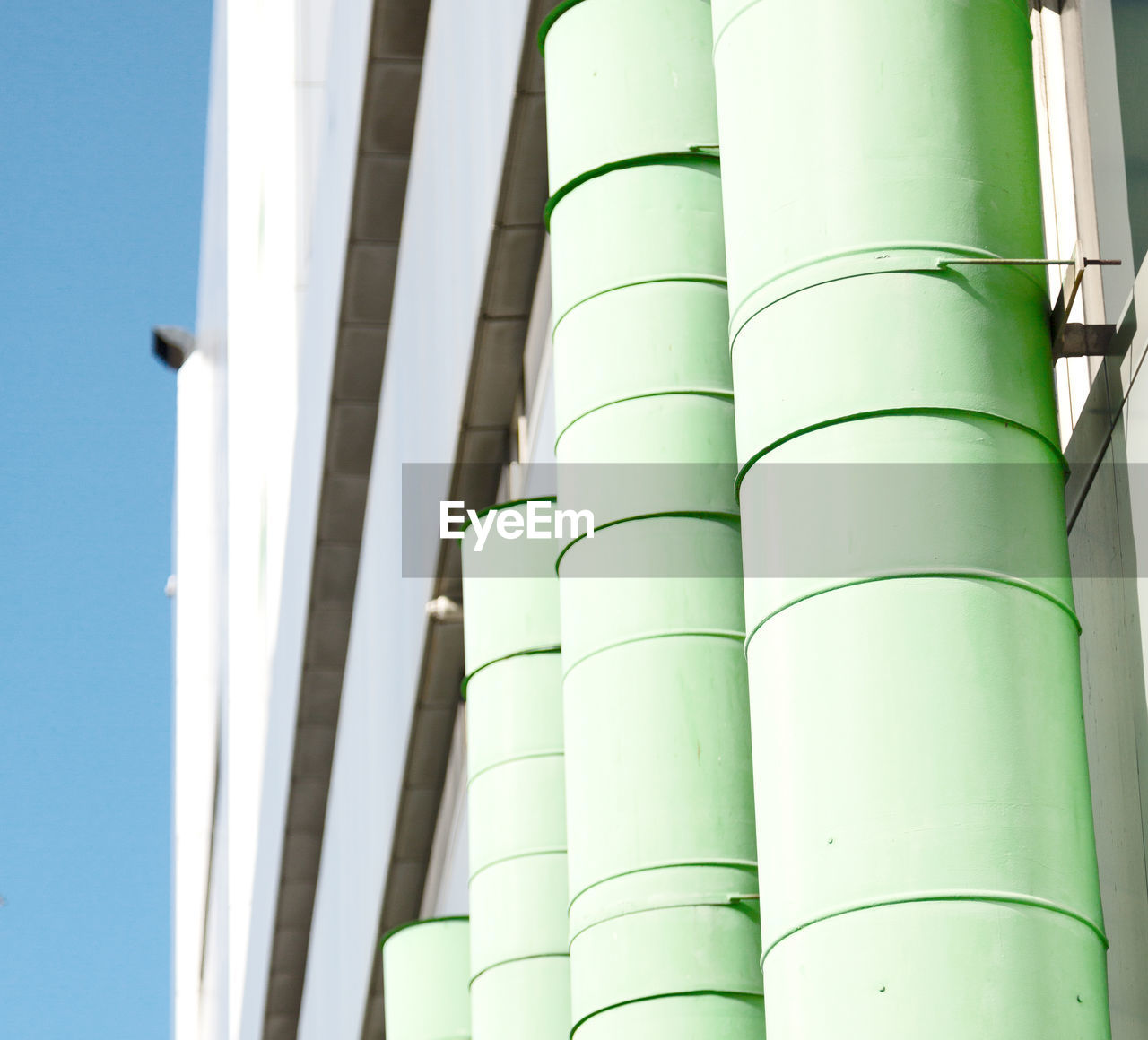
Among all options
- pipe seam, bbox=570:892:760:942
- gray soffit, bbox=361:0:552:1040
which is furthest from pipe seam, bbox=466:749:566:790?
gray soffit, bbox=361:0:552:1040

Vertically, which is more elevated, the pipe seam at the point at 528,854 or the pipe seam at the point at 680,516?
the pipe seam at the point at 680,516

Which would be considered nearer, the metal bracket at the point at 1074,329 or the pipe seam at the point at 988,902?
the pipe seam at the point at 988,902

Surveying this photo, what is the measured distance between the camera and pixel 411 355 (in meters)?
16.9

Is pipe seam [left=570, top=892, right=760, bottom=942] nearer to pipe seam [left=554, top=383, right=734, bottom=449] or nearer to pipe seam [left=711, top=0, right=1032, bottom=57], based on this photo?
pipe seam [left=554, top=383, right=734, bottom=449]

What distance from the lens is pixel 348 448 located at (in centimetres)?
2080

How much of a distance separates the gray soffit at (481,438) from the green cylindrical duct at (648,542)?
2.88m

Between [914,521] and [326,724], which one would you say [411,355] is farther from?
[914,521]

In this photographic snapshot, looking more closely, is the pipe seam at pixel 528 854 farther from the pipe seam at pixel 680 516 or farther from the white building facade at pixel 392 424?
the pipe seam at pixel 680 516

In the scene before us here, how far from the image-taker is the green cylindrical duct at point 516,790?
424 inches

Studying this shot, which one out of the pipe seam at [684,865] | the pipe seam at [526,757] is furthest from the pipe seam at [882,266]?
the pipe seam at [526,757]

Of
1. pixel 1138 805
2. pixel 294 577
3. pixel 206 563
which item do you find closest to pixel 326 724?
pixel 294 577

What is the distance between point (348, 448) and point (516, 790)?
32.7 feet

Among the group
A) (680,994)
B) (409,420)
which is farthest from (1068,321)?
(409,420)

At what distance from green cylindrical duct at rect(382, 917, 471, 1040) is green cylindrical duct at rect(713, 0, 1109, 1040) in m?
8.23
